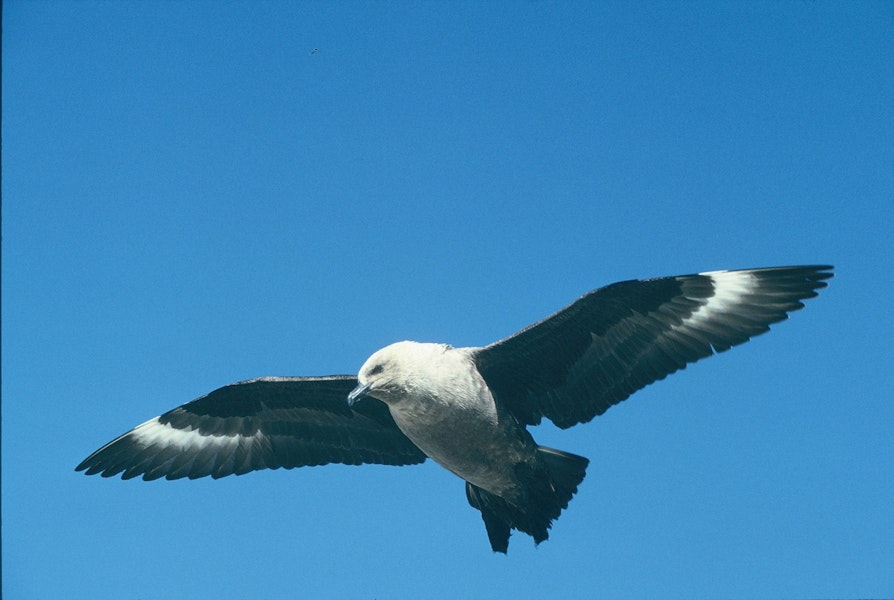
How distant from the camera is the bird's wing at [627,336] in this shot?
6270mm

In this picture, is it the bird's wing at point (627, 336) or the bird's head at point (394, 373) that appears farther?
the bird's wing at point (627, 336)

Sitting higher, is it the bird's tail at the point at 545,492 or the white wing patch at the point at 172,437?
the white wing patch at the point at 172,437

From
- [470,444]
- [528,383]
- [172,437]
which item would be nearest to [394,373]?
[470,444]

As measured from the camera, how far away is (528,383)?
22.0 ft

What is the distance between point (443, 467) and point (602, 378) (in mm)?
1151

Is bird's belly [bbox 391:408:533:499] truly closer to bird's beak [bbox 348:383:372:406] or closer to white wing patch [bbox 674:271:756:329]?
bird's beak [bbox 348:383:372:406]

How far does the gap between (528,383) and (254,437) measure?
2118 mm

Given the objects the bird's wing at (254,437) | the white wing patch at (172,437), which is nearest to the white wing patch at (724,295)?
the bird's wing at (254,437)

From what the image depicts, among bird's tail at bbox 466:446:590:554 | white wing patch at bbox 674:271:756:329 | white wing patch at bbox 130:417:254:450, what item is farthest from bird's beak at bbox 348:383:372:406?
white wing patch at bbox 674:271:756:329

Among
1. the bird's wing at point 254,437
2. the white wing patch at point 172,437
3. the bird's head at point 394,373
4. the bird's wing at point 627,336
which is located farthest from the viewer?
the white wing patch at point 172,437

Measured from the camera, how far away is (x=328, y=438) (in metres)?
7.42

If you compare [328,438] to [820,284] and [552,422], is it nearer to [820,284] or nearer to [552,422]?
[552,422]

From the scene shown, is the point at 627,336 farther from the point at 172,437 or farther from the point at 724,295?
the point at 172,437

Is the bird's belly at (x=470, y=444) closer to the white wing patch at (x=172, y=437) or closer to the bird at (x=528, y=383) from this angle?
the bird at (x=528, y=383)
